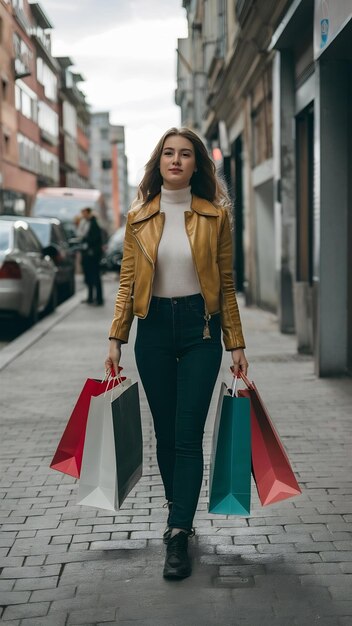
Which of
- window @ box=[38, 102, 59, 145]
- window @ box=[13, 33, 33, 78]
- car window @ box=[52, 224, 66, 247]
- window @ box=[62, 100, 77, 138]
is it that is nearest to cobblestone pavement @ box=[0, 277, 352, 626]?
car window @ box=[52, 224, 66, 247]

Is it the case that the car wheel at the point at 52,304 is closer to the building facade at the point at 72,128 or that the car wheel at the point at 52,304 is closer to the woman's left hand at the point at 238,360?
the woman's left hand at the point at 238,360

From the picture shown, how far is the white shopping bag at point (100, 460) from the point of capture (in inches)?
161

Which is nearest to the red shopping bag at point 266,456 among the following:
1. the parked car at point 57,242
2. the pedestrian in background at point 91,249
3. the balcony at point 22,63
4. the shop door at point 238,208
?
the parked car at point 57,242

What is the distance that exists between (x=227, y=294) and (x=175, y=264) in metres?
0.27

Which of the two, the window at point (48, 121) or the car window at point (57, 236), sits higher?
the window at point (48, 121)

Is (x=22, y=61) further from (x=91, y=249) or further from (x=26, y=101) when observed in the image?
(x=91, y=249)

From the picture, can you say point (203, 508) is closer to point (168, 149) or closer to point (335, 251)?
point (168, 149)

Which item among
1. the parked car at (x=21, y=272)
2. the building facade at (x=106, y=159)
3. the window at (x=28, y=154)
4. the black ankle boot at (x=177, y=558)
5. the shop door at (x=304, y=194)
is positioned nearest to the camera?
the black ankle boot at (x=177, y=558)

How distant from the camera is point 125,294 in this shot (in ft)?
13.7

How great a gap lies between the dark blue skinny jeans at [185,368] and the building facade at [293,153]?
360 centimetres

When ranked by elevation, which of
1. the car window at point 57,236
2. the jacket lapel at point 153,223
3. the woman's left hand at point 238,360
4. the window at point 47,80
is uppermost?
the window at point 47,80

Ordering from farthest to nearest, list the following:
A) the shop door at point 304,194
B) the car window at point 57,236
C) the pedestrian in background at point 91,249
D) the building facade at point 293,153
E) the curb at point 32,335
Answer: the car window at point 57,236 → the pedestrian in background at point 91,249 → the shop door at point 304,194 → the curb at point 32,335 → the building facade at point 293,153

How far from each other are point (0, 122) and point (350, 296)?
1296 inches

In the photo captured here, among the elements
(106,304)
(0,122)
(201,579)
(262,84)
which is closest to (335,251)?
(201,579)
